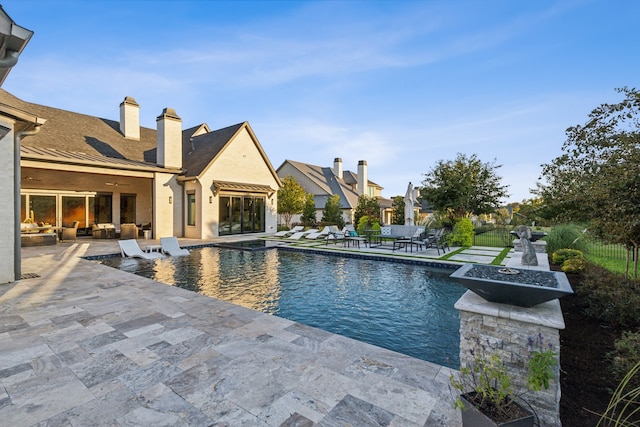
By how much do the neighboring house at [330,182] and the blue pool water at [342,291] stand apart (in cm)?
1985

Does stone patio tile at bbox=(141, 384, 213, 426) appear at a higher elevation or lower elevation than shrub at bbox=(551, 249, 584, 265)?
lower

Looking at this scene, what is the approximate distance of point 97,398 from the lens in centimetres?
284

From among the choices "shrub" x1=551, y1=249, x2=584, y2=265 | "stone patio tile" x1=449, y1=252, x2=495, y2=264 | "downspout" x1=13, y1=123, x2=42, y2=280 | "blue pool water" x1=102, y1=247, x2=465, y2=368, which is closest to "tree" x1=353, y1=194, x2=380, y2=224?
"stone patio tile" x1=449, y1=252, x2=495, y2=264

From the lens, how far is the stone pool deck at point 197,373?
259 centimetres

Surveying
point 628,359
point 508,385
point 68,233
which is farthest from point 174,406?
point 68,233

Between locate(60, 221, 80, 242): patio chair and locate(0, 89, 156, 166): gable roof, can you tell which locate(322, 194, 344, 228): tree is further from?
locate(60, 221, 80, 242): patio chair

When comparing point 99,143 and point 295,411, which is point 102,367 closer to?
point 295,411

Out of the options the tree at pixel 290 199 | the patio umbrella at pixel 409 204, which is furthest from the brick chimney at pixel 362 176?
the patio umbrella at pixel 409 204

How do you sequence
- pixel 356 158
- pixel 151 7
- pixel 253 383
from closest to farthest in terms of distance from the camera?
pixel 253 383, pixel 151 7, pixel 356 158

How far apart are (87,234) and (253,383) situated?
20.6 m

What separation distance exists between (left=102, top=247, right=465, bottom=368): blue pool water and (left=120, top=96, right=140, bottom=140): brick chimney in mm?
11414

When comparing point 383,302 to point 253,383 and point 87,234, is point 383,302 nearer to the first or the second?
point 253,383

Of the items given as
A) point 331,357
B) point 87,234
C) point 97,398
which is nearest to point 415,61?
point 331,357

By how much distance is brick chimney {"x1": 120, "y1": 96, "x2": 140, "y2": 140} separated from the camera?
1919 centimetres
